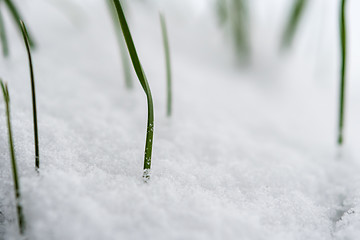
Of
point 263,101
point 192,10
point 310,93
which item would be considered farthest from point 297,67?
point 192,10

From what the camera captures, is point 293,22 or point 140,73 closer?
point 140,73

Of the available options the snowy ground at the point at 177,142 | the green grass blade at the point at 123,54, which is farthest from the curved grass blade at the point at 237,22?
the green grass blade at the point at 123,54

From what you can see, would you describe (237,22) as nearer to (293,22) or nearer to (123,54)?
(293,22)

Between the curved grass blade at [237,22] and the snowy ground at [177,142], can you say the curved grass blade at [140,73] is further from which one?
the curved grass blade at [237,22]

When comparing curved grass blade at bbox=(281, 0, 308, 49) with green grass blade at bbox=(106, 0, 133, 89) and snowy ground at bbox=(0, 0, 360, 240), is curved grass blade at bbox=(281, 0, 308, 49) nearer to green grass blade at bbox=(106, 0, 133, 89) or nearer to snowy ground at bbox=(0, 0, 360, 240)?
snowy ground at bbox=(0, 0, 360, 240)

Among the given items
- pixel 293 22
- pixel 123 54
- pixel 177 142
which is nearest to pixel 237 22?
pixel 293 22
